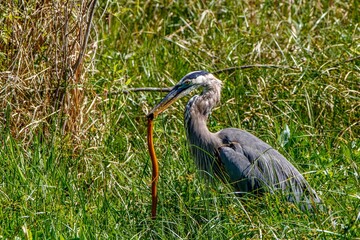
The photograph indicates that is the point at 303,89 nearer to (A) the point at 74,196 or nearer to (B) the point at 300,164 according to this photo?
(B) the point at 300,164

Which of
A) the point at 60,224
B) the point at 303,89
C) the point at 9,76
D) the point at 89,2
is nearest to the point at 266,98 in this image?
the point at 303,89

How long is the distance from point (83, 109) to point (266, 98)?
1335 millimetres

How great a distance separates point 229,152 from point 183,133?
765mm

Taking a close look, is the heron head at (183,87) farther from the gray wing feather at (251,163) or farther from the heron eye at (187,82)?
the gray wing feather at (251,163)

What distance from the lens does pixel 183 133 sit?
20.2 feet

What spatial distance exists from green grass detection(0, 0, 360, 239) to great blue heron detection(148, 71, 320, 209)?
0.11 metres

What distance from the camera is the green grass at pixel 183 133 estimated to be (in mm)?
4438

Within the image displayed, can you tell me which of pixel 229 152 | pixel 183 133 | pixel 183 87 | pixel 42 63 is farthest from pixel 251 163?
pixel 42 63

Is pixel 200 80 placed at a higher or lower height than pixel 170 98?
higher

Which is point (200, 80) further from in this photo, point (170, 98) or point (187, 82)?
point (170, 98)

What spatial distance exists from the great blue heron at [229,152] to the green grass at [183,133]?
0.35 ft

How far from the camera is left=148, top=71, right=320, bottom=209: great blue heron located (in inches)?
206

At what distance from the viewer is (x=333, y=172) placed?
518 centimetres

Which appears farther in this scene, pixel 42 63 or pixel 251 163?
pixel 42 63
